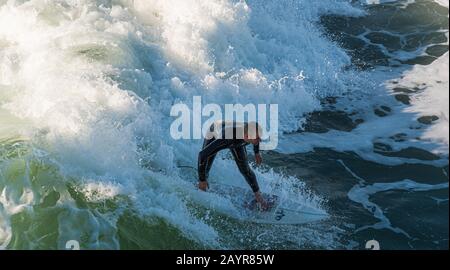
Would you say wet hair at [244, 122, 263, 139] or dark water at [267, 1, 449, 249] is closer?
wet hair at [244, 122, 263, 139]

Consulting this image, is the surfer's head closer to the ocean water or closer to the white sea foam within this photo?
the ocean water

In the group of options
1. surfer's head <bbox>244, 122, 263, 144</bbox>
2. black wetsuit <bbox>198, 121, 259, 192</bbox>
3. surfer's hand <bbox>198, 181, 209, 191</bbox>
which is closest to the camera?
surfer's head <bbox>244, 122, 263, 144</bbox>

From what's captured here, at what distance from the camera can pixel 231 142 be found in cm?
770

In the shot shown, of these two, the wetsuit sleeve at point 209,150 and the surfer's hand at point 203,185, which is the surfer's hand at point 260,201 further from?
the wetsuit sleeve at point 209,150

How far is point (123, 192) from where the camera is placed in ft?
24.2

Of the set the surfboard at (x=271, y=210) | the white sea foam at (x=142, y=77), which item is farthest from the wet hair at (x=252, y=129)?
the white sea foam at (x=142, y=77)

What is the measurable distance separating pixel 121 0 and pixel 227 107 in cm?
433

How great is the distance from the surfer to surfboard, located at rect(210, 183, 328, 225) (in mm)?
314

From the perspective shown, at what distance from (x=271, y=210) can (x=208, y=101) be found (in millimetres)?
3576

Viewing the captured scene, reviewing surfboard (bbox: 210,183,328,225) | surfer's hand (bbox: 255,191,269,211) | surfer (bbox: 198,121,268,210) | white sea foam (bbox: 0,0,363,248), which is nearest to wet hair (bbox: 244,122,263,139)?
surfer (bbox: 198,121,268,210)

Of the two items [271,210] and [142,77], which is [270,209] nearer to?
[271,210]

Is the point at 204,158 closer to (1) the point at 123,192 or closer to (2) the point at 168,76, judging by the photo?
(1) the point at 123,192

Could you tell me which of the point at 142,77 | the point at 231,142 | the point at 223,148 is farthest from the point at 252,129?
the point at 142,77

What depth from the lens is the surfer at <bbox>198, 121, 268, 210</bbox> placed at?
7.60m
